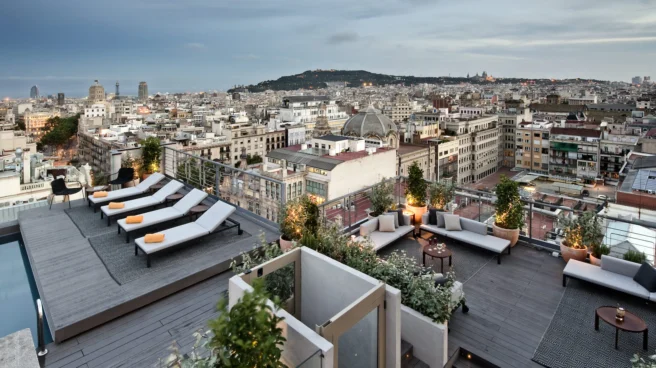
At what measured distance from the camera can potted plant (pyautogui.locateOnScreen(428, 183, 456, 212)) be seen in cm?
737

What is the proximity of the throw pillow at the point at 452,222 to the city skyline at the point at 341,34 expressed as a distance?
37.9m

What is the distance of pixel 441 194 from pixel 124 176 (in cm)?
724

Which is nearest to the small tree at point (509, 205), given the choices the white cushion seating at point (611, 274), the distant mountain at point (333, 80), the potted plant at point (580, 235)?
the potted plant at point (580, 235)

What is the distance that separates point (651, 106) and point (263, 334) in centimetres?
11504

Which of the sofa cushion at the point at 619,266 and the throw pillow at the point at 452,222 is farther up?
the throw pillow at the point at 452,222

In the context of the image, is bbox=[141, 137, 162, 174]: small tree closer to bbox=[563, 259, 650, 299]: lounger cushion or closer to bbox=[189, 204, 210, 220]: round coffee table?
bbox=[189, 204, 210, 220]: round coffee table

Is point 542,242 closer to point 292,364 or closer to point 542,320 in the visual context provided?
point 542,320

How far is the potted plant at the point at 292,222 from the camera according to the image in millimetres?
4937

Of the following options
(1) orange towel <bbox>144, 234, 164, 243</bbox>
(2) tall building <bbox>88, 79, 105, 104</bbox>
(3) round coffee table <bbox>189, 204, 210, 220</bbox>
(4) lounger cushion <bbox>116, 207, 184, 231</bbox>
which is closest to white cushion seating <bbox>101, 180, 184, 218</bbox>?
(4) lounger cushion <bbox>116, 207, 184, 231</bbox>

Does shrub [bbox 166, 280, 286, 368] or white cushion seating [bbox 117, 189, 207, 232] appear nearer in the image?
shrub [bbox 166, 280, 286, 368]

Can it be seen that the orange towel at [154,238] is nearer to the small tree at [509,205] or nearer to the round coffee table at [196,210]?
the round coffee table at [196,210]

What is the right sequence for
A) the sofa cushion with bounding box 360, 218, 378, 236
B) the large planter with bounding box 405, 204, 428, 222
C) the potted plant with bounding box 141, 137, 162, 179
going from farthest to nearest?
the potted plant with bounding box 141, 137, 162, 179
the large planter with bounding box 405, 204, 428, 222
the sofa cushion with bounding box 360, 218, 378, 236

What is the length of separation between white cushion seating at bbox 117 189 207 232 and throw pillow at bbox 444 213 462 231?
14.3 ft

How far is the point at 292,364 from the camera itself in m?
2.30
